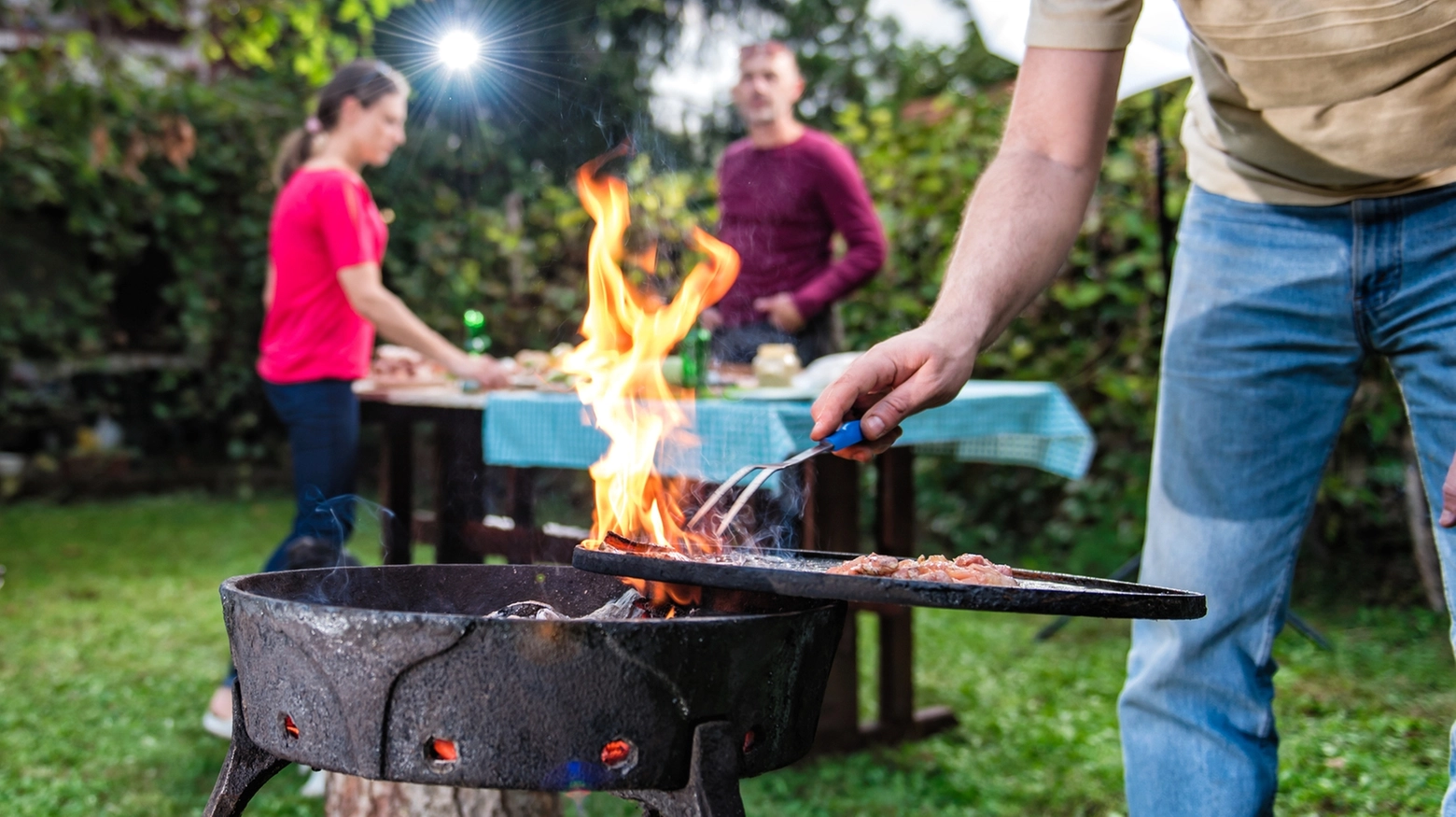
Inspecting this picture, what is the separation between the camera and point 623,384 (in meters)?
2.12

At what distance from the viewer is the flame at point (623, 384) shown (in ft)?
6.16

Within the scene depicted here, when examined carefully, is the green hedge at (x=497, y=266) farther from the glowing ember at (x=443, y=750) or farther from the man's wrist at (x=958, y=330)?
the glowing ember at (x=443, y=750)

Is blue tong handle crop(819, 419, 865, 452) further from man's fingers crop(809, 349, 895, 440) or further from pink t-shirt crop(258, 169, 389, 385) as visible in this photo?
pink t-shirt crop(258, 169, 389, 385)

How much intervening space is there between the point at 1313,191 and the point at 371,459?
31.0 ft

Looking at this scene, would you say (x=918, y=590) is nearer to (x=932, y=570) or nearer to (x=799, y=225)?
(x=932, y=570)

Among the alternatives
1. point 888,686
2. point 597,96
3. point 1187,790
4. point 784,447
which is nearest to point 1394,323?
point 1187,790

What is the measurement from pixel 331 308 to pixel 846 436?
Answer: 2.97 metres

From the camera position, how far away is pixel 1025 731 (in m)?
→ 3.95

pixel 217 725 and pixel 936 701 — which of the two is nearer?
pixel 217 725

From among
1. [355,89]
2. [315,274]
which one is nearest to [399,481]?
[315,274]

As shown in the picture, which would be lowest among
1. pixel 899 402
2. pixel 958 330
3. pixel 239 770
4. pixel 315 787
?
pixel 315 787

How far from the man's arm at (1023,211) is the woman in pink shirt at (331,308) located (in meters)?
2.38

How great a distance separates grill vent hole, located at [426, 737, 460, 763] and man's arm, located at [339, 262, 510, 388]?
252 centimetres

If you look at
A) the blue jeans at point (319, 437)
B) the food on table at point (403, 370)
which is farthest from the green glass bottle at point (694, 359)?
the blue jeans at point (319, 437)
